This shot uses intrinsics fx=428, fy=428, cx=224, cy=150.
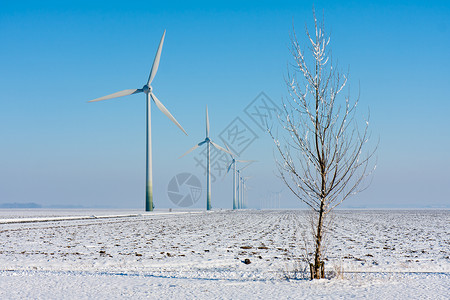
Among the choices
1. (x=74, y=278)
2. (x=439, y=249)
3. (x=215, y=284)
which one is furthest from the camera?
(x=439, y=249)

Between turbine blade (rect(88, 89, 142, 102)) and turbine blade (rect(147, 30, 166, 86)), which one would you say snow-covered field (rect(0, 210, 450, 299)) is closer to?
turbine blade (rect(88, 89, 142, 102))

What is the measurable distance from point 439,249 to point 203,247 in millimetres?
7497

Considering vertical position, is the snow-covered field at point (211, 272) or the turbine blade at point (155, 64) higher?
the turbine blade at point (155, 64)

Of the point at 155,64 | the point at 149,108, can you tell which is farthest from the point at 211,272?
the point at 155,64

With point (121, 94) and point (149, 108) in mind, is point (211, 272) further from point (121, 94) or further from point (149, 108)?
point (121, 94)

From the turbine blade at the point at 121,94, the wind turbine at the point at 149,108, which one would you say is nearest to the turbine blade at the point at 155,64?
the wind turbine at the point at 149,108

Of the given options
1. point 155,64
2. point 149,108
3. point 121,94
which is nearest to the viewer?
point 149,108

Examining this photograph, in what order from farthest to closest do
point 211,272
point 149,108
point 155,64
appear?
point 155,64, point 149,108, point 211,272

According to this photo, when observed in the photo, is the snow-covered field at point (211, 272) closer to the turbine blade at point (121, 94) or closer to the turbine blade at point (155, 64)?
the turbine blade at point (121, 94)

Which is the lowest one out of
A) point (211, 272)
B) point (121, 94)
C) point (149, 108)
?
point (211, 272)

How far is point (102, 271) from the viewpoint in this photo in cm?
925

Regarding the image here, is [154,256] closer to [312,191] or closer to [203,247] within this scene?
[203,247]

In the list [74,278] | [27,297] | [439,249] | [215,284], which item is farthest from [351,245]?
[27,297]

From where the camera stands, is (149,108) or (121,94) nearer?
(149,108)
